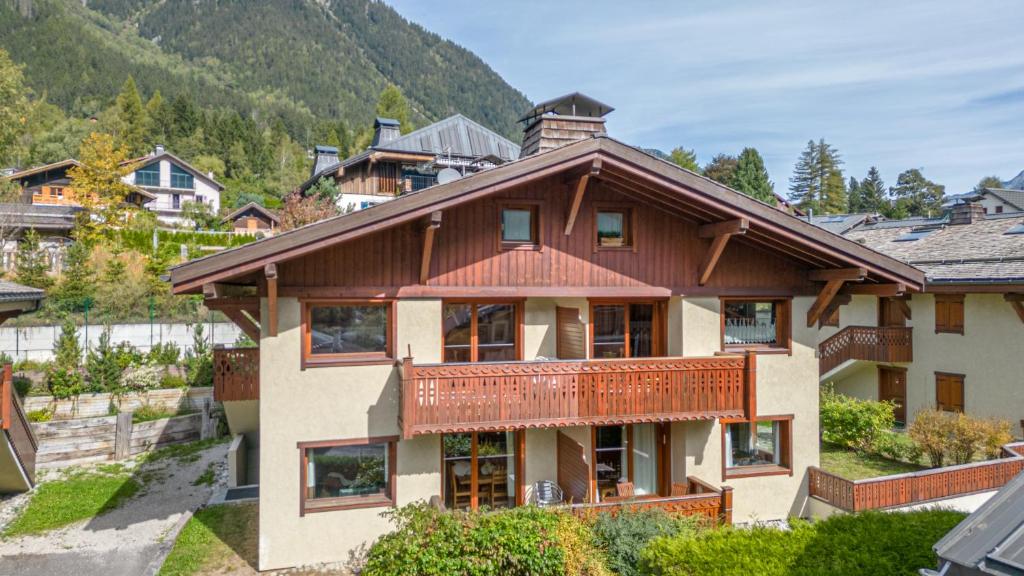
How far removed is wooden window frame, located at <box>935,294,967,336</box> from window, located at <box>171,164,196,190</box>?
62.8 metres

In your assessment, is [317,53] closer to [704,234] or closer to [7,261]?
[7,261]

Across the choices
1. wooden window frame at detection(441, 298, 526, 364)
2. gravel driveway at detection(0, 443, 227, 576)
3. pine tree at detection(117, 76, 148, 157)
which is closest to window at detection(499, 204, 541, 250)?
wooden window frame at detection(441, 298, 526, 364)

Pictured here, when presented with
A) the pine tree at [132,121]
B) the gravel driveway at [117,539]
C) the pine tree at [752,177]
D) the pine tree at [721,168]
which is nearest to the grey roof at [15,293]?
the gravel driveway at [117,539]

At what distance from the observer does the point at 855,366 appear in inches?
949

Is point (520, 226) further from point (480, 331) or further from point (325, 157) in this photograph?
point (325, 157)

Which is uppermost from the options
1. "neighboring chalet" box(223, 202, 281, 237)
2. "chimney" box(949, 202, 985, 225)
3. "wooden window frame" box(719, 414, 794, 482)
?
"neighboring chalet" box(223, 202, 281, 237)

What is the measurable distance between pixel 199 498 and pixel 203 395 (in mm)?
7919

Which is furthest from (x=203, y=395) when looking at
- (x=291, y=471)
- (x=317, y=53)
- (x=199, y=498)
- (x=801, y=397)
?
(x=317, y=53)

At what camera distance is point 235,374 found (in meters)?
12.2

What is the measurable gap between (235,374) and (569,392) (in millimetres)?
6564

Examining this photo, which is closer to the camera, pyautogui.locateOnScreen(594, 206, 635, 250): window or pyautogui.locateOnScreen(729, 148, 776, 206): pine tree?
pyautogui.locateOnScreen(594, 206, 635, 250): window

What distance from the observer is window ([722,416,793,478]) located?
13070 millimetres

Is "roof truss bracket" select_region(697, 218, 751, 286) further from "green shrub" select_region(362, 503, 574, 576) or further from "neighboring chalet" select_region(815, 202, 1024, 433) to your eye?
"neighboring chalet" select_region(815, 202, 1024, 433)

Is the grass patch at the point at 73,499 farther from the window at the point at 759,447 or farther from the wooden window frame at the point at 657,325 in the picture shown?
the window at the point at 759,447
